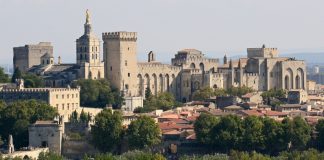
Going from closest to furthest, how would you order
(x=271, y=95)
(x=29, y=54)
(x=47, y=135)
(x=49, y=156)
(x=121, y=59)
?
(x=49, y=156)
(x=47, y=135)
(x=121, y=59)
(x=271, y=95)
(x=29, y=54)

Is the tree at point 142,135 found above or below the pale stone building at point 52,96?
below

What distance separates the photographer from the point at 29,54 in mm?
117438

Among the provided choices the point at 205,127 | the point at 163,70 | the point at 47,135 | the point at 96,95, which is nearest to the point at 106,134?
the point at 47,135

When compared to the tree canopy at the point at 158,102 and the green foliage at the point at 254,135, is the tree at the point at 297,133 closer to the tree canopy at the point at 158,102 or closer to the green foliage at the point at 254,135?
the green foliage at the point at 254,135

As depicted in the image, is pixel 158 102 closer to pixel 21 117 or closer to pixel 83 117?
pixel 83 117

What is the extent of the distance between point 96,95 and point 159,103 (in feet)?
19.0

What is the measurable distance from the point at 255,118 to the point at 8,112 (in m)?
16.7

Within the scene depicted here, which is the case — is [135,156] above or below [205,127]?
below

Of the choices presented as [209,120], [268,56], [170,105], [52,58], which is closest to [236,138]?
[209,120]

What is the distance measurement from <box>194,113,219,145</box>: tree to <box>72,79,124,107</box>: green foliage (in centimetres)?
1732

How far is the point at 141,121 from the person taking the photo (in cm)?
8331

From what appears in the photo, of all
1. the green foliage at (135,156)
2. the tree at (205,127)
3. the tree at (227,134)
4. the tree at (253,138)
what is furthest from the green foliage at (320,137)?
the green foliage at (135,156)

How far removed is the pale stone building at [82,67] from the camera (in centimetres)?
10594

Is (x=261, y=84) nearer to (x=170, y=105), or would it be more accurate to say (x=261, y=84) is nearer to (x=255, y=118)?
(x=170, y=105)
